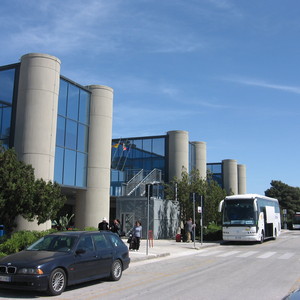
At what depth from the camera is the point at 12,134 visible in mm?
23641

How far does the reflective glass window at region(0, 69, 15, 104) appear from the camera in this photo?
2423 cm

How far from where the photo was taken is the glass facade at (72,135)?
25.8 metres

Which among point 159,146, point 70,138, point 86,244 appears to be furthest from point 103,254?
point 159,146

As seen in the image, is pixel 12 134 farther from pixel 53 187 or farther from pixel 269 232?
pixel 269 232

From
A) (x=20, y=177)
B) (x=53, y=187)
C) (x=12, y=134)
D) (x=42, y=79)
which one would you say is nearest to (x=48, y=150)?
(x=12, y=134)

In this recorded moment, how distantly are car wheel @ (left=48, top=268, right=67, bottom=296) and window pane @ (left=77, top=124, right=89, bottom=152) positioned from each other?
63.3 feet

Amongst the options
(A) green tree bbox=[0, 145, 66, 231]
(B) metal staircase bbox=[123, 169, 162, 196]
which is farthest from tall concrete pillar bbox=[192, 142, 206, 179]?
(A) green tree bbox=[0, 145, 66, 231]

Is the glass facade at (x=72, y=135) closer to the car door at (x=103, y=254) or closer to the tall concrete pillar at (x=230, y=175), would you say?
the car door at (x=103, y=254)

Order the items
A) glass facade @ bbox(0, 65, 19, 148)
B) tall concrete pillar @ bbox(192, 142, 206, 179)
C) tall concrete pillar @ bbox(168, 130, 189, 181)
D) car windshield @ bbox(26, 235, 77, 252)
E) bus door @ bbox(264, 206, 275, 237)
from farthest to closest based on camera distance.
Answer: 1. tall concrete pillar @ bbox(192, 142, 206, 179)
2. tall concrete pillar @ bbox(168, 130, 189, 181)
3. bus door @ bbox(264, 206, 275, 237)
4. glass facade @ bbox(0, 65, 19, 148)
5. car windshield @ bbox(26, 235, 77, 252)

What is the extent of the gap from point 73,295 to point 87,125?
20.8 m

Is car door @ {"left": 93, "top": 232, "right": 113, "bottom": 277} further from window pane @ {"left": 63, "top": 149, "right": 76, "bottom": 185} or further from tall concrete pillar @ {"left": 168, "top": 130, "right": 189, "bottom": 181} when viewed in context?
tall concrete pillar @ {"left": 168, "top": 130, "right": 189, "bottom": 181}

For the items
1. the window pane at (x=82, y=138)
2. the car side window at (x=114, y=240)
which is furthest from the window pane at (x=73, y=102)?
the car side window at (x=114, y=240)

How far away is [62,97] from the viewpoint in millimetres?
26125

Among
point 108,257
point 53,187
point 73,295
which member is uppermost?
point 53,187
